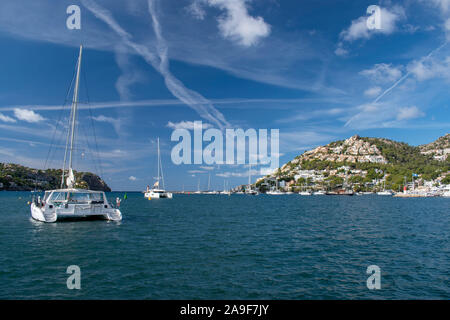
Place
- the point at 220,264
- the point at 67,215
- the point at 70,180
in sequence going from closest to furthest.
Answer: the point at 220,264, the point at 67,215, the point at 70,180

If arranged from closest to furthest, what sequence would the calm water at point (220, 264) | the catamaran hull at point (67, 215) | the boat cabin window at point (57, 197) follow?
the calm water at point (220, 264) < the catamaran hull at point (67, 215) < the boat cabin window at point (57, 197)

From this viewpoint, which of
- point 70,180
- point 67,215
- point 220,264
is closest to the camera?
point 220,264

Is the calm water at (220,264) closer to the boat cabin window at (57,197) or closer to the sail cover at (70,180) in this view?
the sail cover at (70,180)

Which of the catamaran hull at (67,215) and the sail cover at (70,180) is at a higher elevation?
the sail cover at (70,180)

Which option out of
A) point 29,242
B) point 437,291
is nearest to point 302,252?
point 437,291

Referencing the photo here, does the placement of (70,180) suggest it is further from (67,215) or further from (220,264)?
(220,264)

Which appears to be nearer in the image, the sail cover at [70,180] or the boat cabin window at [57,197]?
the sail cover at [70,180]

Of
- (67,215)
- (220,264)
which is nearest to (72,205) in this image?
(67,215)

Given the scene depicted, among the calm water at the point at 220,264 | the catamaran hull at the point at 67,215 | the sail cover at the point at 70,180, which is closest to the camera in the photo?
the calm water at the point at 220,264

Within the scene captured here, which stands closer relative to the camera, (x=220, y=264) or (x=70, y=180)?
(x=220, y=264)

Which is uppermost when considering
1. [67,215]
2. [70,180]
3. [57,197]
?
[70,180]

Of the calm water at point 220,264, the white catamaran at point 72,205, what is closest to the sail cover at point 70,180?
the white catamaran at point 72,205

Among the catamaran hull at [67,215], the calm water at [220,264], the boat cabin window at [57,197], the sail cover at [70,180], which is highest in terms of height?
the sail cover at [70,180]

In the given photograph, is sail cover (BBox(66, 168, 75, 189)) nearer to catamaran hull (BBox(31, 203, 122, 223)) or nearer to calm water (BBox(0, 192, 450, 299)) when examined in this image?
catamaran hull (BBox(31, 203, 122, 223))
